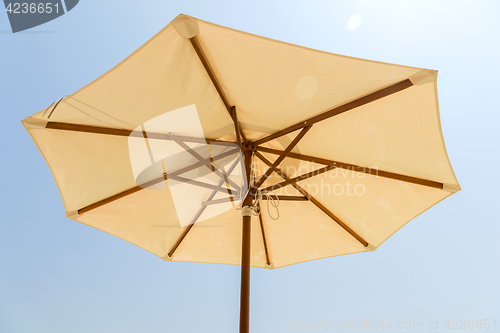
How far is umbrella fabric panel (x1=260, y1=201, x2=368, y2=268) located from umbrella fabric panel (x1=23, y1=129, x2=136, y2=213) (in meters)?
1.76

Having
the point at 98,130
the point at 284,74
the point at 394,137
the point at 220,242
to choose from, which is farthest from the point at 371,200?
the point at 98,130

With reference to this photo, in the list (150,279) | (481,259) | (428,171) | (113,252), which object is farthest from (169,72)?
(113,252)

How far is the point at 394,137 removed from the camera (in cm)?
239

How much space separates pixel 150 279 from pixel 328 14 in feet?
43.5

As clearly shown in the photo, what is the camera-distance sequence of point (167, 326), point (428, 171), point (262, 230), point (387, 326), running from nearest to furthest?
1. point (428, 171)
2. point (262, 230)
3. point (387, 326)
4. point (167, 326)

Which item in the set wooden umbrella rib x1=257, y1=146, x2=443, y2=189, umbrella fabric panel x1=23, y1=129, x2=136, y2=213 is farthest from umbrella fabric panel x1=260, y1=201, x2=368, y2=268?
umbrella fabric panel x1=23, y1=129, x2=136, y2=213

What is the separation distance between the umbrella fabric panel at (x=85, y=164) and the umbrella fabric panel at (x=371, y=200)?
1.93 meters

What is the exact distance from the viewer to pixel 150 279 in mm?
13344

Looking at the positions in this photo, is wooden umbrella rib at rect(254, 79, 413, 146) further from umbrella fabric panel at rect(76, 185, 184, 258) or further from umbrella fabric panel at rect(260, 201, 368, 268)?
umbrella fabric panel at rect(76, 185, 184, 258)

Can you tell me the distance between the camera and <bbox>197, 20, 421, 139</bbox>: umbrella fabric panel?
5.90 feet

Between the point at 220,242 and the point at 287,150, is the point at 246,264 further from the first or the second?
the point at 220,242

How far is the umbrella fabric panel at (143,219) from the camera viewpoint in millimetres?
3133

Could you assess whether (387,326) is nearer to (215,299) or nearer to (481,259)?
(481,259)

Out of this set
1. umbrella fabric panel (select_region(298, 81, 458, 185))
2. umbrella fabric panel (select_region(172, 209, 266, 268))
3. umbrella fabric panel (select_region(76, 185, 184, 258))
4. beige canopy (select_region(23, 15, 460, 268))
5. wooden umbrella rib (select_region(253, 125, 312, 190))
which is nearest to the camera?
beige canopy (select_region(23, 15, 460, 268))
